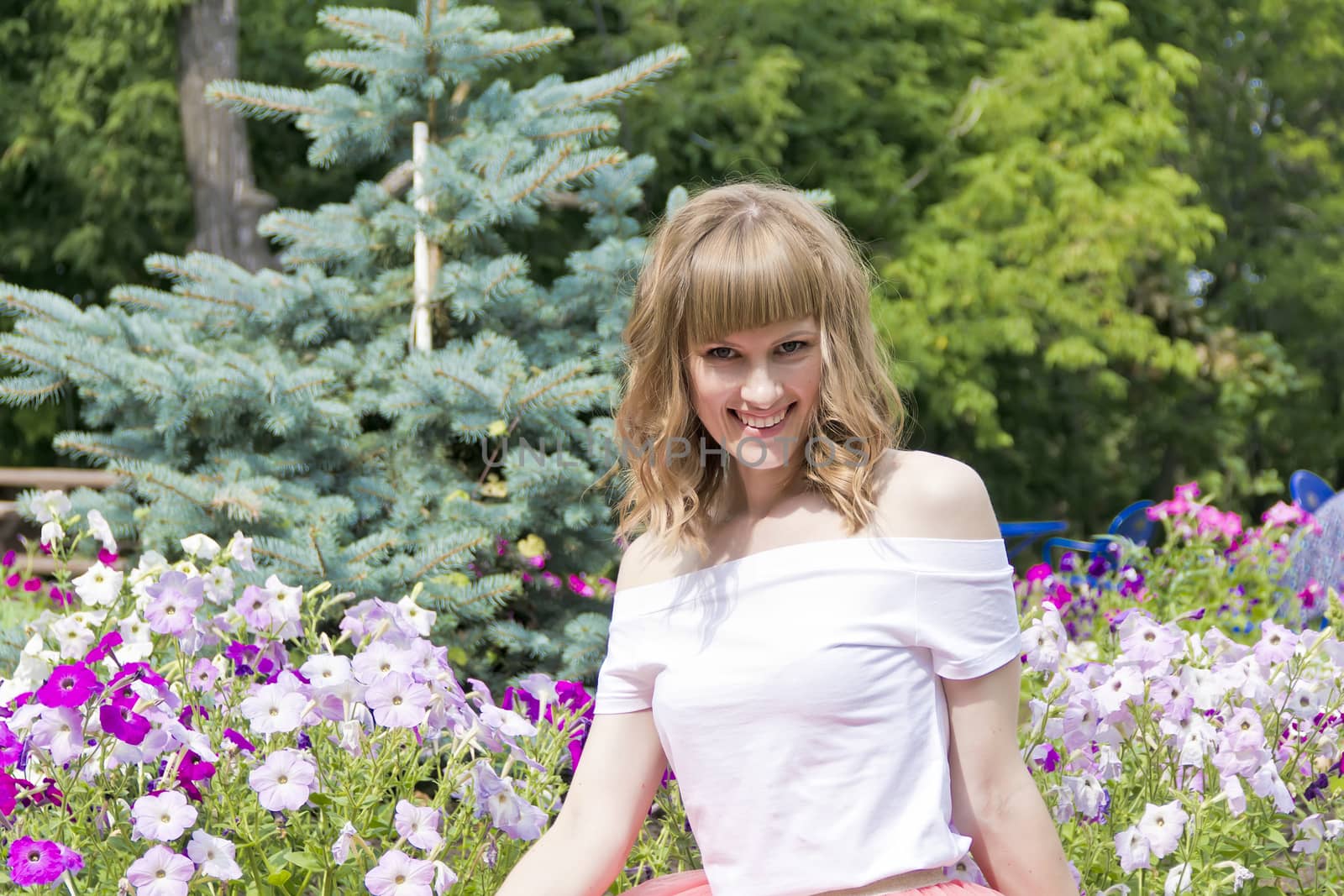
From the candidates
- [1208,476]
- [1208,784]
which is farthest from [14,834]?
[1208,476]

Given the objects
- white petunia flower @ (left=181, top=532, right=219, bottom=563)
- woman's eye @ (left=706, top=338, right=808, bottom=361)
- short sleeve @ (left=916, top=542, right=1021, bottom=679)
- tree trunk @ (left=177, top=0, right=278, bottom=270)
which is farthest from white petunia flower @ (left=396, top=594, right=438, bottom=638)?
tree trunk @ (left=177, top=0, right=278, bottom=270)

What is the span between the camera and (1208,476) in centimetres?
1208

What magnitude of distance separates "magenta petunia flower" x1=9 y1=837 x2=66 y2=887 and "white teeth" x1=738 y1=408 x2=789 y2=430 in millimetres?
934

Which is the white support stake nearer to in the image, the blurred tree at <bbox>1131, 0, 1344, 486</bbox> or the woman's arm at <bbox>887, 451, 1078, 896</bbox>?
the woman's arm at <bbox>887, 451, 1078, 896</bbox>

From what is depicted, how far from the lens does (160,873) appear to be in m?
1.59

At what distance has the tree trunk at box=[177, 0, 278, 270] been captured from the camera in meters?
7.31

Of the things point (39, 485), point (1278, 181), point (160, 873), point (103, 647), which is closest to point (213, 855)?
point (160, 873)

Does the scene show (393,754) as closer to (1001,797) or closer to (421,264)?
(1001,797)

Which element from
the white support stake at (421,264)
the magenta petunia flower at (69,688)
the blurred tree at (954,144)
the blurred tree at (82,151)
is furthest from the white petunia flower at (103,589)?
the blurred tree at (82,151)

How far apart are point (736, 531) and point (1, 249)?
27.7 feet

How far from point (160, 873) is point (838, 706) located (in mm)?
833

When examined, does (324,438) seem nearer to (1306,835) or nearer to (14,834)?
(14,834)

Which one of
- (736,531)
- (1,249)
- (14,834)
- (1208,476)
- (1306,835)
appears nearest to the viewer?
(736,531)

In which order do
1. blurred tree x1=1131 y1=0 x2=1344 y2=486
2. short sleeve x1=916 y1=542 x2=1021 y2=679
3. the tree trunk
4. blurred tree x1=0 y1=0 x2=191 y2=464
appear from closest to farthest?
1. short sleeve x1=916 y1=542 x2=1021 y2=679
2. the tree trunk
3. blurred tree x1=0 y1=0 x2=191 y2=464
4. blurred tree x1=1131 y1=0 x2=1344 y2=486
